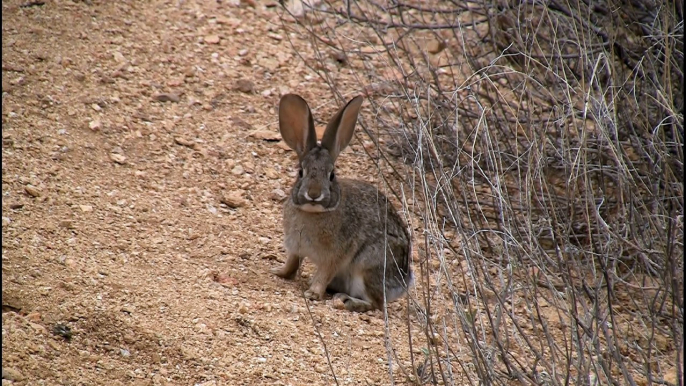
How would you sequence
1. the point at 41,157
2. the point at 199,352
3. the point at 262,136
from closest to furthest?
the point at 199,352 → the point at 41,157 → the point at 262,136

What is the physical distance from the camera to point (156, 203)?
5.67m

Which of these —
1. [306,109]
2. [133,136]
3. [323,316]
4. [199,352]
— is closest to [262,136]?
[133,136]

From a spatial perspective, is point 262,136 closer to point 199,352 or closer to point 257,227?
point 257,227

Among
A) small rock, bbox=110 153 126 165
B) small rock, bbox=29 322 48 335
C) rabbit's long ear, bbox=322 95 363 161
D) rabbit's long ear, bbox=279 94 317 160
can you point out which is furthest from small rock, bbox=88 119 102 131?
small rock, bbox=29 322 48 335

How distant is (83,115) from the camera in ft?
20.6

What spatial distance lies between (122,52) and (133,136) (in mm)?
1058

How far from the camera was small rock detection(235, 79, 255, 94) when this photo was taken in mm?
7148

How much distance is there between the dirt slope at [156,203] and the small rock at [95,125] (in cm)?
2

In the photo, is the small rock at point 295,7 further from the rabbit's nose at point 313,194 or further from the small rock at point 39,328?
the small rock at point 39,328

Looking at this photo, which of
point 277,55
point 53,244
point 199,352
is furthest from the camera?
point 277,55

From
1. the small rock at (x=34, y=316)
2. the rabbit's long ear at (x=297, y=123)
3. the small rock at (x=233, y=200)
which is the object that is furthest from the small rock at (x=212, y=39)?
the small rock at (x=34, y=316)

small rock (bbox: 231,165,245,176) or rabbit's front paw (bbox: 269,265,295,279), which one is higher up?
small rock (bbox: 231,165,245,176)

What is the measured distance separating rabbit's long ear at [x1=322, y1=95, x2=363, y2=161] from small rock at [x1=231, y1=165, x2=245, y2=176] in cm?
126

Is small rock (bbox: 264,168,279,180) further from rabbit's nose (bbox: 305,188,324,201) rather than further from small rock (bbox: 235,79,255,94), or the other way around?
rabbit's nose (bbox: 305,188,324,201)
